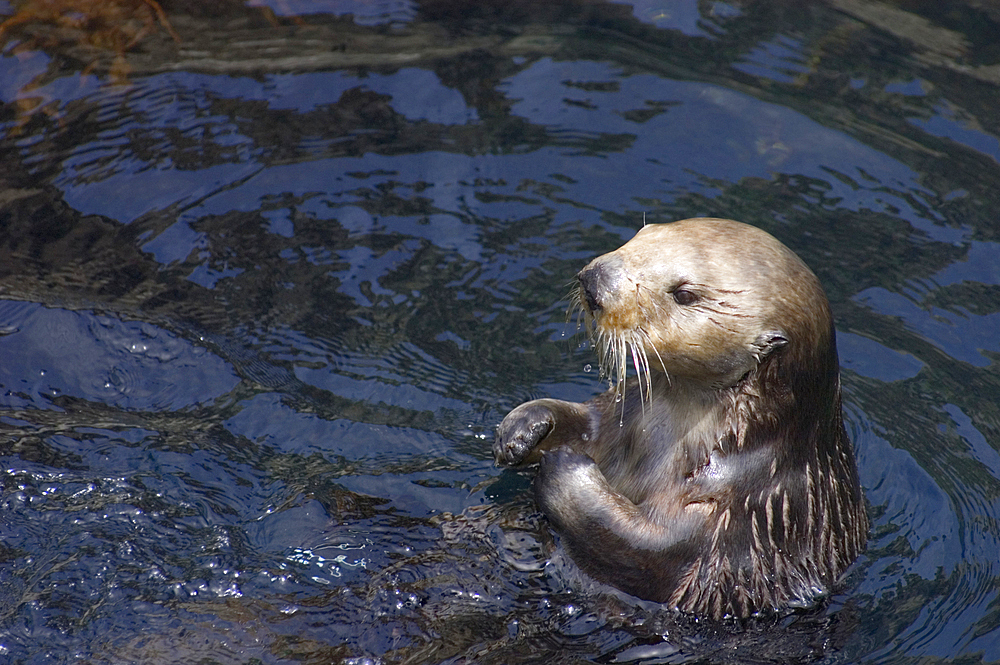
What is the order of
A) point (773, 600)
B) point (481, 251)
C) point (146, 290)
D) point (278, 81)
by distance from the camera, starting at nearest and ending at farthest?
point (773, 600), point (146, 290), point (481, 251), point (278, 81)

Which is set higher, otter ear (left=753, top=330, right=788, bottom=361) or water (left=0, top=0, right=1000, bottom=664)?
otter ear (left=753, top=330, right=788, bottom=361)

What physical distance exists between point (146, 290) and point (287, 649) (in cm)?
275

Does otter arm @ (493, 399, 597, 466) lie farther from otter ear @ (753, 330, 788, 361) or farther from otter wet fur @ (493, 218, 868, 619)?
otter ear @ (753, 330, 788, 361)

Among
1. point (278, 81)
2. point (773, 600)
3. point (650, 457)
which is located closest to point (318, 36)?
point (278, 81)

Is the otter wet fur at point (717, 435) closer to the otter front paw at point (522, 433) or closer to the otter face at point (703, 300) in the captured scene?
the otter face at point (703, 300)

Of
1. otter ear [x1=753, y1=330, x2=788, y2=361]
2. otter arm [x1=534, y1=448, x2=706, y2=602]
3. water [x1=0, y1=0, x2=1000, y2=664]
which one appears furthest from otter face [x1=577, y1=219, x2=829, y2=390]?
water [x1=0, y1=0, x2=1000, y2=664]

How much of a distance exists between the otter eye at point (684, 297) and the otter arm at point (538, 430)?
2.83 feet

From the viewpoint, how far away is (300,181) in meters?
6.48

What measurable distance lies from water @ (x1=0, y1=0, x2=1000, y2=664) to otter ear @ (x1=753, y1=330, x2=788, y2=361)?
1149mm

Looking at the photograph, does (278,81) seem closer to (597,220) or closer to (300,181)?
(300,181)

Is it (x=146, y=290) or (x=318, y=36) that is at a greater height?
(x=318, y=36)

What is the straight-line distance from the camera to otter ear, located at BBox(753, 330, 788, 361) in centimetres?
365

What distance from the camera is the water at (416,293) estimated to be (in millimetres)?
4004

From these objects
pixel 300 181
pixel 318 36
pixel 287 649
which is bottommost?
pixel 287 649
